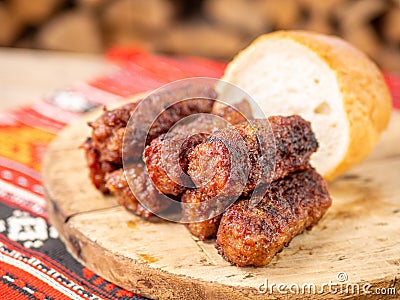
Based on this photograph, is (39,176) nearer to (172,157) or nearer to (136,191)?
(136,191)

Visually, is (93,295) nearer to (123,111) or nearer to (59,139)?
(123,111)

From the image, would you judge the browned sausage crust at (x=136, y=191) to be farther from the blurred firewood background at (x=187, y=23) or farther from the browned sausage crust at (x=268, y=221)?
the blurred firewood background at (x=187, y=23)

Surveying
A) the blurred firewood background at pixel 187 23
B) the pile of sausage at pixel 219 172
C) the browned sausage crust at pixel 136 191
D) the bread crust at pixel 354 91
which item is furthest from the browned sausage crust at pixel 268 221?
the blurred firewood background at pixel 187 23

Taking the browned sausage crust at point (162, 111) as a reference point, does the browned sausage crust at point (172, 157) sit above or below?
below

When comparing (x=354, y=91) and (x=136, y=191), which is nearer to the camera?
(x=136, y=191)

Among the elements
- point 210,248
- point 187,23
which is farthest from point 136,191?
point 187,23
